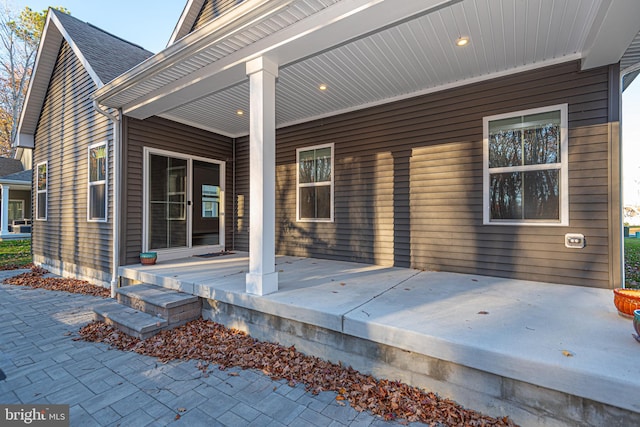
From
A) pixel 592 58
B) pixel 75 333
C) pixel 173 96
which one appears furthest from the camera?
pixel 173 96

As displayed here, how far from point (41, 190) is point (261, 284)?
302 inches

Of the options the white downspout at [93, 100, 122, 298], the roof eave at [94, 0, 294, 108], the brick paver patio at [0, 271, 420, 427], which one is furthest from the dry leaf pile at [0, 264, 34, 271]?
the roof eave at [94, 0, 294, 108]

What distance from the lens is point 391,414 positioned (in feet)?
6.27

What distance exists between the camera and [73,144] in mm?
5957

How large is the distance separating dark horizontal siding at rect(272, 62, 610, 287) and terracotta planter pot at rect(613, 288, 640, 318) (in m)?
1.09

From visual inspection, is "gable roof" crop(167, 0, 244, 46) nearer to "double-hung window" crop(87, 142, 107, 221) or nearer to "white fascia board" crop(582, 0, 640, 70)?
"double-hung window" crop(87, 142, 107, 221)

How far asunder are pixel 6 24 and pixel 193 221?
58.7ft

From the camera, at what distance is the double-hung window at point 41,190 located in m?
6.99

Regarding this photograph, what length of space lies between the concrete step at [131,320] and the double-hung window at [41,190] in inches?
212

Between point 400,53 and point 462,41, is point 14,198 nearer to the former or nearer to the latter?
point 400,53

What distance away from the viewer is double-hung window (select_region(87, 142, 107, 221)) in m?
5.14

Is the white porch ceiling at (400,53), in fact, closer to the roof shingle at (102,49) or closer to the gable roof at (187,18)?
the roof shingle at (102,49)

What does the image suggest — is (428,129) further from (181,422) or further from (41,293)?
(41,293)

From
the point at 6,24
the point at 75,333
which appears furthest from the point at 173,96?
the point at 6,24
